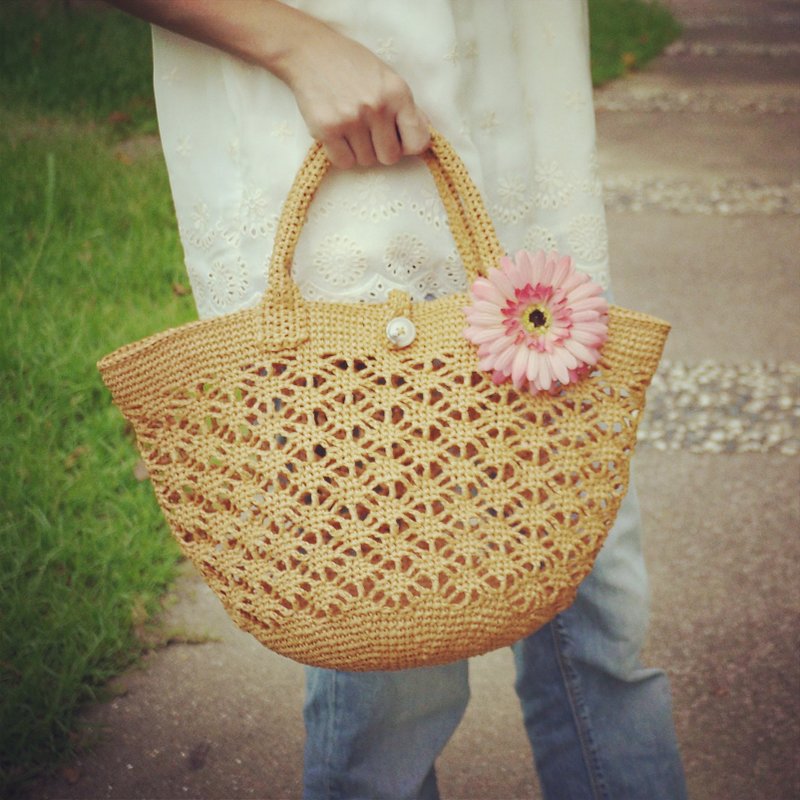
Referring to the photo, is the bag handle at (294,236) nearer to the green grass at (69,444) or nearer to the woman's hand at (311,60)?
the woman's hand at (311,60)

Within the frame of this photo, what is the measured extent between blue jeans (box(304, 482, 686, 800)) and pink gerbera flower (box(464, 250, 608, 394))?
0.37 metres

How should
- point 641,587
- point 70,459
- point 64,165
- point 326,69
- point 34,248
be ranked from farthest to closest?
point 64,165, point 34,248, point 70,459, point 641,587, point 326,69

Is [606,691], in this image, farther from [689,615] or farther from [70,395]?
[70,395]

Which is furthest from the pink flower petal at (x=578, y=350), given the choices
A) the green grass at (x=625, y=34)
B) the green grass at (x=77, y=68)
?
the green grass at (x=625, y=34)

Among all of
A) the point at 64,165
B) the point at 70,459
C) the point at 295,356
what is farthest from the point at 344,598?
the point at 64,165

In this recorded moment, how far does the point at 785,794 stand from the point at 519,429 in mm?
1082

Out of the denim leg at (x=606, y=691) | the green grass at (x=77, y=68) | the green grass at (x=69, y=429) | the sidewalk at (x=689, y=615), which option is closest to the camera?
the denim leg at (x=606, y=691)

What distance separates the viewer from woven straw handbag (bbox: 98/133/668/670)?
0.94 metres

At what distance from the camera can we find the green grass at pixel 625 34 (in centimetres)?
750

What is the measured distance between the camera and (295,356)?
3.12ft

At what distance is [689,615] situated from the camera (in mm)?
2068

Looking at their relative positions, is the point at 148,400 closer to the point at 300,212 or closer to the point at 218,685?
the point at 300,212

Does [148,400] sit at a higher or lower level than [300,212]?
lower

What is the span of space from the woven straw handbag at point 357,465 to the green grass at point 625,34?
6.58 metres
